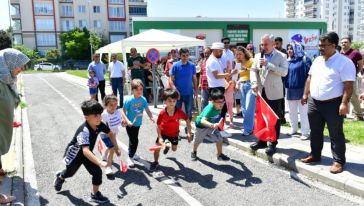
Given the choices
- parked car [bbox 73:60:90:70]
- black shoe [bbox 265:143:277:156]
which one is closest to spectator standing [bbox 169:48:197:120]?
black shoe [bbox 265:143:277:156]

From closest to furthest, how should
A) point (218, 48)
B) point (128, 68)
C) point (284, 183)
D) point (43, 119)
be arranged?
point (284, 183), point (218, 48), point (43, 119), point (128, 68)

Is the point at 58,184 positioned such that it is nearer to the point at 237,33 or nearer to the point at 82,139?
the point at 82,139

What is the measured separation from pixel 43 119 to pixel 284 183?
26.7 feet

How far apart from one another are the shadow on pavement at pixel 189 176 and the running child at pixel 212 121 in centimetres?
56

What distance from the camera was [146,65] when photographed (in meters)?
13.0

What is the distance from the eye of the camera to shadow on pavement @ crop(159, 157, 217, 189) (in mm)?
5023

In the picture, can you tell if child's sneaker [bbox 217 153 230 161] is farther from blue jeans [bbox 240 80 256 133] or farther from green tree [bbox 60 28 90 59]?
green tree [bbox 60 28 90 59]

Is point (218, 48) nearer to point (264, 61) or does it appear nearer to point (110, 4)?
point (264, 61)

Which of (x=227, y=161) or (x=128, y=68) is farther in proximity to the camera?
(x=128, y=68)

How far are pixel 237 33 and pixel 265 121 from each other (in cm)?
3254

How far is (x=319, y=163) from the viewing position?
213 inches

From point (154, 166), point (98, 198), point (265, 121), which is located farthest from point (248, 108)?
point (98, 198)

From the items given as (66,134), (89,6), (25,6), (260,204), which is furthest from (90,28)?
(260,204)

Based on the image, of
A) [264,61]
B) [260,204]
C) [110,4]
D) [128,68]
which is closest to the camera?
[260,204]
